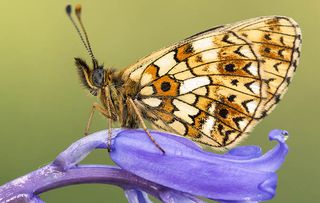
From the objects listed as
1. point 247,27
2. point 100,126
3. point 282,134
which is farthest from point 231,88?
point 100,126

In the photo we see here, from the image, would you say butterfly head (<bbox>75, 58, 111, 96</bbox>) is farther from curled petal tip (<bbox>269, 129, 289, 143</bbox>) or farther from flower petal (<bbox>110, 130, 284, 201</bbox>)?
curled petal tip (<bbox>269, 129, 289, 143</bbox>)

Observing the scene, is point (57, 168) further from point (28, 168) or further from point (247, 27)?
point (28, 168)

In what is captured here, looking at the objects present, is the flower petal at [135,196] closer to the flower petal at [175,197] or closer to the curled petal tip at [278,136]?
the flower petal at [175,197]

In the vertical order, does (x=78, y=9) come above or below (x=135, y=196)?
above

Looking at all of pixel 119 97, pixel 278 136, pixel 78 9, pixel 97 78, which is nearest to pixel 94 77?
pixel 97 78

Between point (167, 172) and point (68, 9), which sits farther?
point (68, 9)

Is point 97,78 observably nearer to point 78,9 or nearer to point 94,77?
point 94,77

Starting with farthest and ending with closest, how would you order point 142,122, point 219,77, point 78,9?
point 219,77
point 78,9
point 142,122
